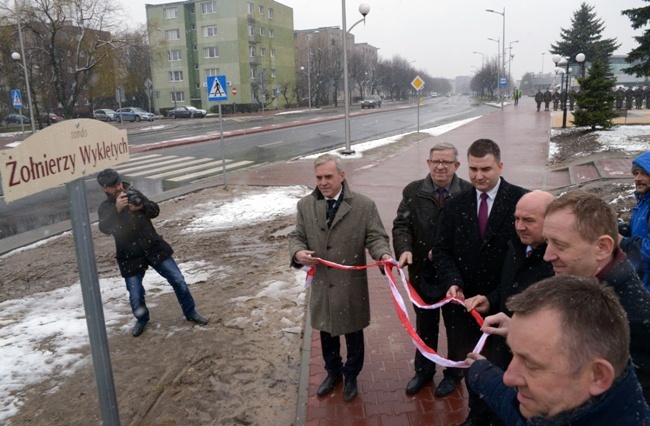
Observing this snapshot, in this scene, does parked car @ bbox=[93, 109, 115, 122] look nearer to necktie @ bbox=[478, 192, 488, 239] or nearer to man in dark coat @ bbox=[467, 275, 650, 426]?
necktie @ bbox=[478, 192, 488, 239]

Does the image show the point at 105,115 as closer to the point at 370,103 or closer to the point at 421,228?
the point at 370,103

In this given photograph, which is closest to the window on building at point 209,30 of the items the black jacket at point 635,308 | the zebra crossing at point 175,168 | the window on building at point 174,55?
the window on building at point 174,55

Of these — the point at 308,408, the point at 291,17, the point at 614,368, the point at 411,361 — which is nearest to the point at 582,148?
the point at 411,361

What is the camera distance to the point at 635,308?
203cm

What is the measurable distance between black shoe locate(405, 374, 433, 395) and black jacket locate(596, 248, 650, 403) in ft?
7.55

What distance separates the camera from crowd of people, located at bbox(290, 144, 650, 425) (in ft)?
4.73

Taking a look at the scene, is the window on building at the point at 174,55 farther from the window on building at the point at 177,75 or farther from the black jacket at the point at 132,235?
the black jacket at the point at 132,235

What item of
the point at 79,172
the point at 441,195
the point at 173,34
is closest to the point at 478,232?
the point at 441,195

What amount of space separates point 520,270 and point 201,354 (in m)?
3.36

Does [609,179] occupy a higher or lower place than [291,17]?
lower

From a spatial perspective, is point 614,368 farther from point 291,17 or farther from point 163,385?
point 291,17

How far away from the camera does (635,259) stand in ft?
11.0

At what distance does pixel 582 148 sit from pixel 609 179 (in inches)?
262

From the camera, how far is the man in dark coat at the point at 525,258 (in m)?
2.87
